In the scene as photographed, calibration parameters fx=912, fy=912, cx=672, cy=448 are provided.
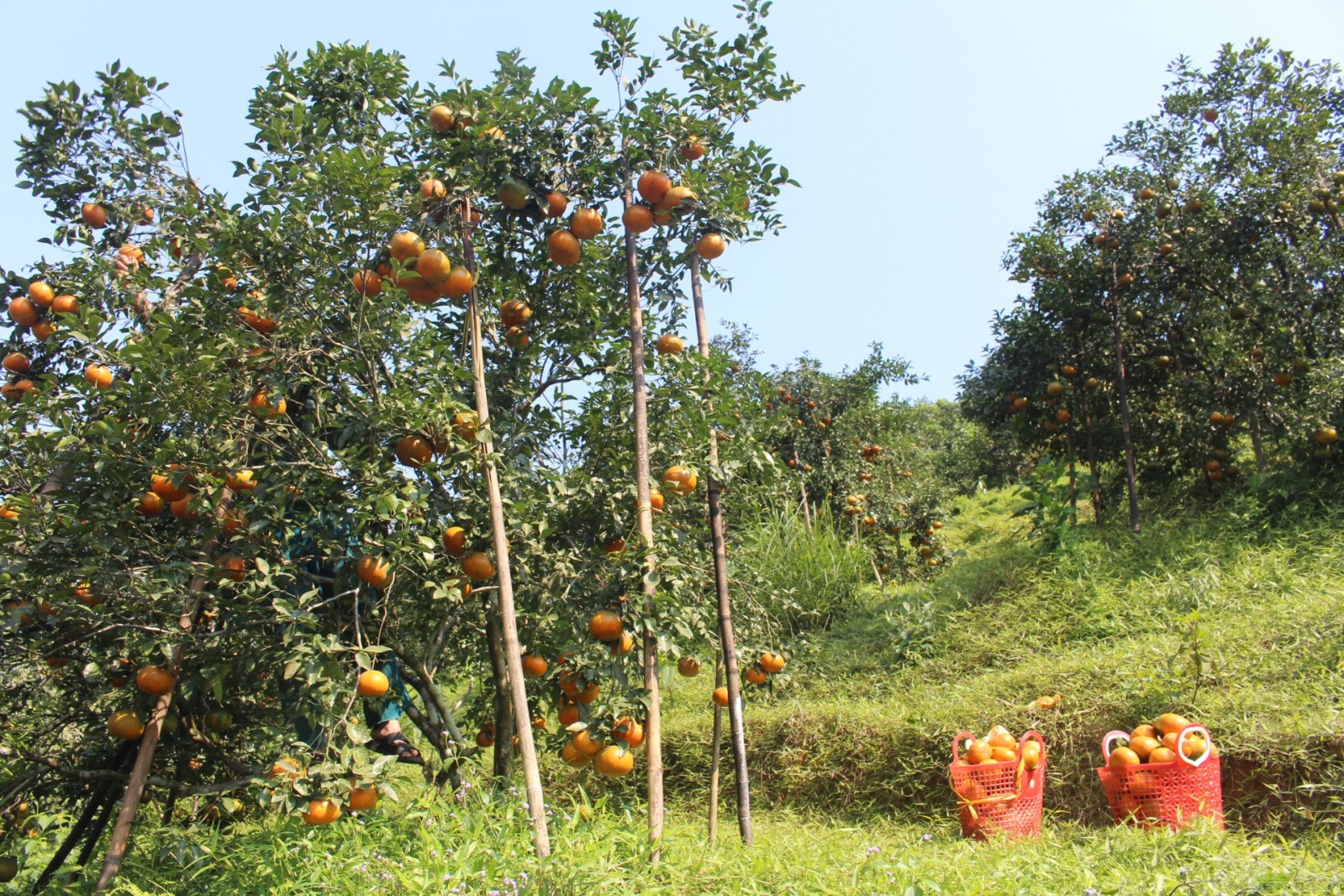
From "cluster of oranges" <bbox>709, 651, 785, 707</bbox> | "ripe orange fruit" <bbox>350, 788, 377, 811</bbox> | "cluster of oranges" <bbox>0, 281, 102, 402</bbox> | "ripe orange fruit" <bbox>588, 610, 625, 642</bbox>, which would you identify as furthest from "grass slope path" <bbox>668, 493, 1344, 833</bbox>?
"cluster of oranges" <bbox>0, 281, 102, 402</bbox>

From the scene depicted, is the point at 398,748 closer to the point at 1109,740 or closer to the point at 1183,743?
the point at 1109,740

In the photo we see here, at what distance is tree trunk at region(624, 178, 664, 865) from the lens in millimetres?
2625

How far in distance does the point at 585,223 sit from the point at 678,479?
90 cm

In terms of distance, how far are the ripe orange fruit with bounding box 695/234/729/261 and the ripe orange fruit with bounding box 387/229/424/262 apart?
3.01 feet

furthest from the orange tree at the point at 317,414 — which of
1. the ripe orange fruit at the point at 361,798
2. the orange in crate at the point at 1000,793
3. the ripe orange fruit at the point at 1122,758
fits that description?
the ripe orange fruit at the point at 1122,758

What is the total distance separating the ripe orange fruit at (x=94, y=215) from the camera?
12.0 feet

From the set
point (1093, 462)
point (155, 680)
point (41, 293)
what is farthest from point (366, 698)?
point (1093, 462)

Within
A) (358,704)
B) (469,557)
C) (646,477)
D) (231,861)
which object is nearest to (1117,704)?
(646,477)

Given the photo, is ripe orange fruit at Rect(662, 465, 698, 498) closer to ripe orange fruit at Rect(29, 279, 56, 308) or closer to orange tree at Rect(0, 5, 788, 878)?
orange tree at Rect(0, 5, 788, 878)

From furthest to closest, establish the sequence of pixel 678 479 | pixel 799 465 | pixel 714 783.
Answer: pixel 799 465, pixel 714 783, pixel 678 479

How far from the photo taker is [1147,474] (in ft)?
23.9

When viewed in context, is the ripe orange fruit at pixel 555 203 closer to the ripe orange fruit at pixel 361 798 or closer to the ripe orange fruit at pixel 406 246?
the ripe orange fruit at pixel 406 246

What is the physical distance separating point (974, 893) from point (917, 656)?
3.43 m

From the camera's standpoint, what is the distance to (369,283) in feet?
9.49
